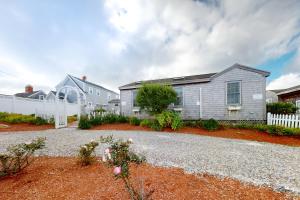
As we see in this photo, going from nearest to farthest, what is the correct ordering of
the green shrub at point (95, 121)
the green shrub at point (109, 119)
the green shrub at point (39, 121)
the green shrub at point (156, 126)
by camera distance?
1. the green shrub at point (156, 126)
2. the green shrub at point (95, 121)
3. the green shrub at point (39, 121)
4. the green shrub at point (109, 119)

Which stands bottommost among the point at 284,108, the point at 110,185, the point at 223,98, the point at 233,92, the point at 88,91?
the point at 110,185

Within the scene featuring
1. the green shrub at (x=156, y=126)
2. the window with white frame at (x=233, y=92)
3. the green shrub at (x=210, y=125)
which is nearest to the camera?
the green shrub at (x=210, y=125)

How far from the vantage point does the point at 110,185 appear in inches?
103

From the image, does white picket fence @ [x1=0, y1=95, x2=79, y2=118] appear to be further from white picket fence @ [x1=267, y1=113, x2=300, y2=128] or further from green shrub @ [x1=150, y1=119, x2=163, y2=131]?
white picket fence @ [x1=267, y1=113, x2=300, y2=128]

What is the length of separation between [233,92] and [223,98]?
747mm

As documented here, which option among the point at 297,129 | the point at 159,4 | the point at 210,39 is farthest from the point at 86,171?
the point at 210,39

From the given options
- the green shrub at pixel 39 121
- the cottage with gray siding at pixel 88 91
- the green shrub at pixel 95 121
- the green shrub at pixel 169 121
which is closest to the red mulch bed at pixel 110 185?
the green shrub at pixel 169 121

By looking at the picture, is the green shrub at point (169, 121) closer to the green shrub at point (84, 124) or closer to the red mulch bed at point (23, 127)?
the green shrub at point (84, 124)

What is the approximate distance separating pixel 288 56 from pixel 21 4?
1789 centimetres

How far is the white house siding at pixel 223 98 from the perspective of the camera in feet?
32.2

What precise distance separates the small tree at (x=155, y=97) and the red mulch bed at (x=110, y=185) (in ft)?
22.6

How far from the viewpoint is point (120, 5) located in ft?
26.2

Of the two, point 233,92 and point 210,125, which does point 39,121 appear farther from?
point 233,92

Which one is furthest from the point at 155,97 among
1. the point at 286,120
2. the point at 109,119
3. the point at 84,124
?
the point at 286,120
